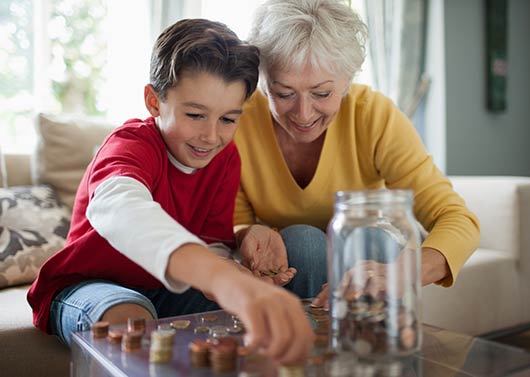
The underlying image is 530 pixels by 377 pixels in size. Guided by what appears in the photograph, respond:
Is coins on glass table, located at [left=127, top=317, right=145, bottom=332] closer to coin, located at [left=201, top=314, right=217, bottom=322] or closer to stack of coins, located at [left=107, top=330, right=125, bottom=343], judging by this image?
stack of coins, located at [left=107, top=330, right=125, bottom=343]

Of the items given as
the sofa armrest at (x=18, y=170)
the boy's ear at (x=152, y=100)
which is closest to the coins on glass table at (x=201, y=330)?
the boy's ear at (x=152, y=100)

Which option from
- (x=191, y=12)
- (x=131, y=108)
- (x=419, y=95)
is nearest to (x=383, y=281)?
(x=131, y=108)

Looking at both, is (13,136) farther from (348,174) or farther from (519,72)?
(519,72)

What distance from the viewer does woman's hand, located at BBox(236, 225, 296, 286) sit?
1199 millimetres

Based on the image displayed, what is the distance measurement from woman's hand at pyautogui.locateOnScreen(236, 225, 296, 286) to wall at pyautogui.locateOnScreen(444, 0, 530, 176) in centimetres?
262

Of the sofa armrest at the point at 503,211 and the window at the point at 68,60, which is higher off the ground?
the window at the point at 68,60

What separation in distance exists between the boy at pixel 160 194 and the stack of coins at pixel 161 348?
7 cm

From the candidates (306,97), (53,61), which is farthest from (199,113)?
(53,61)

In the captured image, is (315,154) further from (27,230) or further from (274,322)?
(274,322)

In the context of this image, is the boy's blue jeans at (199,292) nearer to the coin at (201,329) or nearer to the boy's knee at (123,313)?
the boy's knee at (123,313)

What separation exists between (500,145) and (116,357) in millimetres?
3700

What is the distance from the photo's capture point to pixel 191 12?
9.11ft

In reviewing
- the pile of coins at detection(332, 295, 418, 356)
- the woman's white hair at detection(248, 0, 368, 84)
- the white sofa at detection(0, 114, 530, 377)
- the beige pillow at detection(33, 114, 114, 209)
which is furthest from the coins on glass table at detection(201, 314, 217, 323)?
the beige pillow at detection(33, 114, 114, 209)

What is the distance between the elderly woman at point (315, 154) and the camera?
1.24 meters
